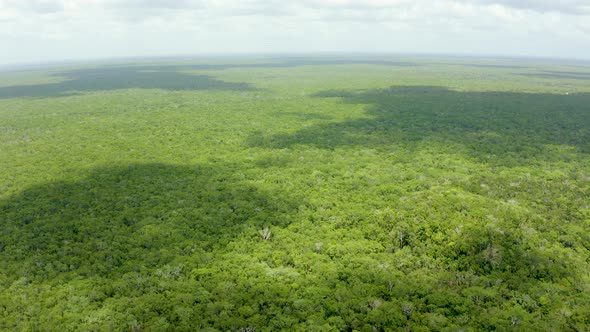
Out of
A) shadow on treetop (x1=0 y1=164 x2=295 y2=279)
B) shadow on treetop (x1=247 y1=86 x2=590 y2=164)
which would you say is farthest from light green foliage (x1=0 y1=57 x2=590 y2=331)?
shadow on treetop (x1=247 y1=86 x2=590 y2=164)

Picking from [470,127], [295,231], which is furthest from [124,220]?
[470,127]

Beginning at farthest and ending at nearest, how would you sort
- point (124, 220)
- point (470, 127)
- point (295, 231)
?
point (470, 127), point (124, 220), point (295, 231)

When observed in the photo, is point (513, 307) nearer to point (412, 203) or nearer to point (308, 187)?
point (412, 203)

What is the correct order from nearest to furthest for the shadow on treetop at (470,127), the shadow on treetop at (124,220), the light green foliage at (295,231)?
the light green foliage at (295,231) → the shadow on treetop at (124,220) → the shadow on treetop at (470,127)

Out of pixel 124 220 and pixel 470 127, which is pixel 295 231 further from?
pixel 470 127

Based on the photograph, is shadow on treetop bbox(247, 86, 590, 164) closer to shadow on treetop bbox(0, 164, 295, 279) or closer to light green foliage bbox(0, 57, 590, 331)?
light green foliage bbox(0, 57, 590, 331)

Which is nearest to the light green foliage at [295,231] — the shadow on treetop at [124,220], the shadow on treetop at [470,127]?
the shadow on treetop at [124,220]

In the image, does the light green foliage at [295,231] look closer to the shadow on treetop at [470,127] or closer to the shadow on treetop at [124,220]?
the shadow on treetop at [124,220]

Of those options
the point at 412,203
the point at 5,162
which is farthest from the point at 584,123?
the point at 5,162
